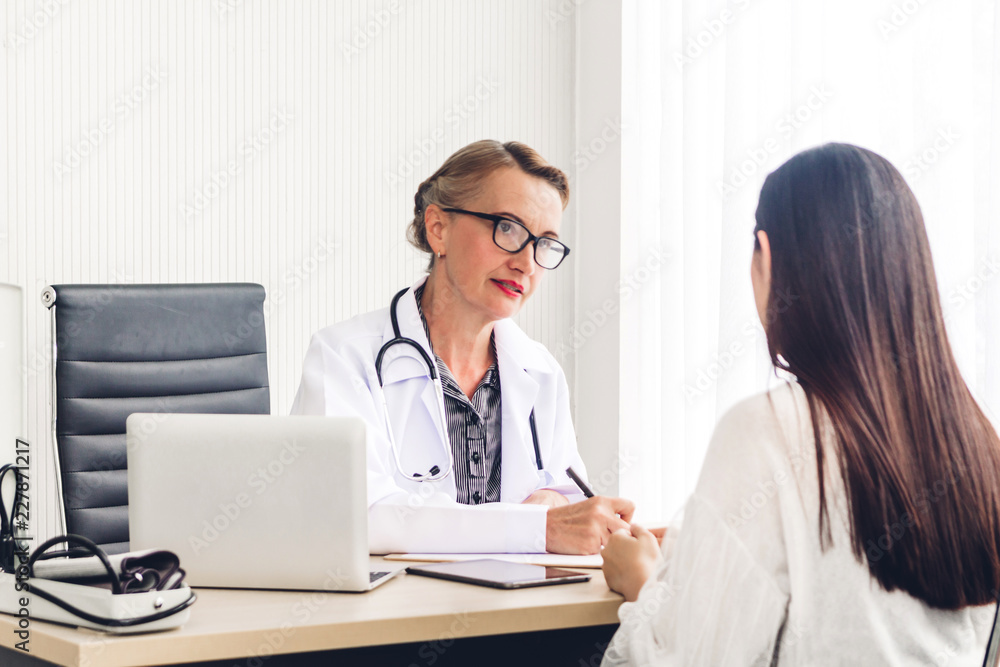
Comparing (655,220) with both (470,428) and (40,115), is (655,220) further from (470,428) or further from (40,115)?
(40,115)

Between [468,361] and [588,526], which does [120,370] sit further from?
[588,526]

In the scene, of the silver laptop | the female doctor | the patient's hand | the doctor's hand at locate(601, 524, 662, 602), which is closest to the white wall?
the female doctor

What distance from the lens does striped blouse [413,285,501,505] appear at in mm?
1792

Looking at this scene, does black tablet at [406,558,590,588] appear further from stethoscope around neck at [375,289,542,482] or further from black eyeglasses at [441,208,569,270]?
black eyeglasses at [441,208,569,270]

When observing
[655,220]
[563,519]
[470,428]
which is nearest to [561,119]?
[655,220]

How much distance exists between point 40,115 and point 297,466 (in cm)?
187

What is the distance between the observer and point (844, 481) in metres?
0.93

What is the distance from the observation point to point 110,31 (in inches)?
103

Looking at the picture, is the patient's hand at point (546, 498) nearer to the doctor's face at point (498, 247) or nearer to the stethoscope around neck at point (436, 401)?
the stethoscope around neck at point (436, 401)

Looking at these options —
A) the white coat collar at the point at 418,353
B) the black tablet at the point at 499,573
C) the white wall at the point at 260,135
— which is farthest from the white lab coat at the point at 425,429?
the white wall at the point at 260,135

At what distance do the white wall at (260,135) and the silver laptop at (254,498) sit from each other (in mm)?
1540

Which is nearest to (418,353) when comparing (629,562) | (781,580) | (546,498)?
(546,498)

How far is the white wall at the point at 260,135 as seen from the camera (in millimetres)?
2545

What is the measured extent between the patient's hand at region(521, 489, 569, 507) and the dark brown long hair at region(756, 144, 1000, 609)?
0.76 m
